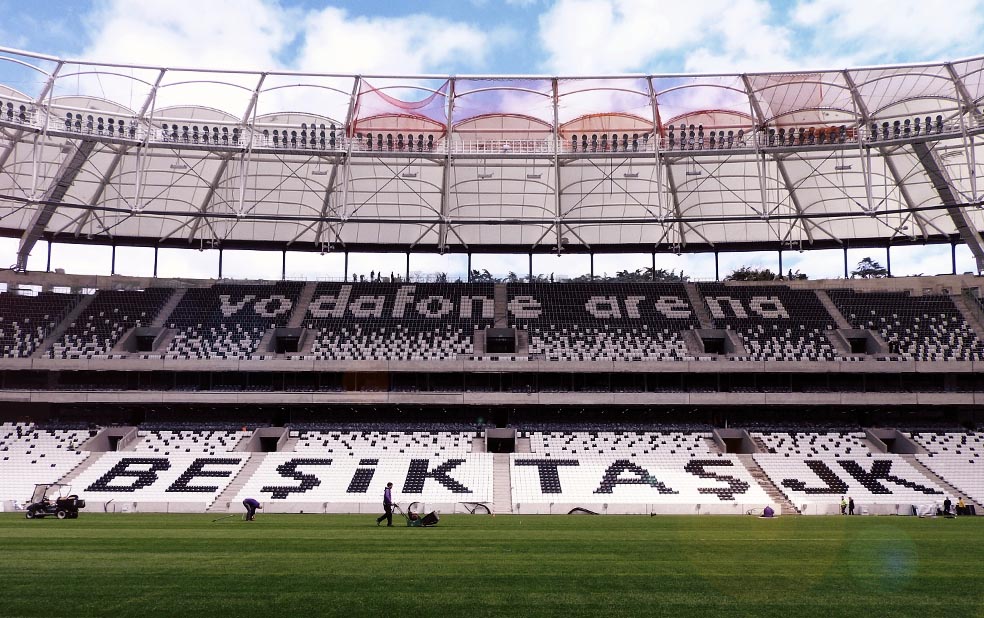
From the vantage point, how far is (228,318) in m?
57.3

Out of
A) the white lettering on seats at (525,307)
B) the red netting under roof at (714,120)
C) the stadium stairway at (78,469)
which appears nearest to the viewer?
the stadium stairway at (78,469)

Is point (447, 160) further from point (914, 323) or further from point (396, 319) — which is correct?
point (914, 323)

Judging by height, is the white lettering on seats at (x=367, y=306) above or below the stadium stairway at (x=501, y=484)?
above

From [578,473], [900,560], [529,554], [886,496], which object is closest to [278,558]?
[529,554]

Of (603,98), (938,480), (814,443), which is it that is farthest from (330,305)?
(938,480)

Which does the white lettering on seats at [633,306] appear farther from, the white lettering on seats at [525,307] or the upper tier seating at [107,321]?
the upper tier seating at [107,321]

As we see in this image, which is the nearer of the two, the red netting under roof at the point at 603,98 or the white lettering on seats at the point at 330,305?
the red netting under roof at the point at 603,98

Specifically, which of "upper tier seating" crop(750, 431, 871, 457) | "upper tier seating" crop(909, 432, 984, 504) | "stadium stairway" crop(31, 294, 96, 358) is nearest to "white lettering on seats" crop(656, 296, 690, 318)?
"upper tier seating" crop(750, 431, 871, 457)

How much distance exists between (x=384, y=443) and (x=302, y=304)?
14813 mm

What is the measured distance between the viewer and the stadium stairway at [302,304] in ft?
188

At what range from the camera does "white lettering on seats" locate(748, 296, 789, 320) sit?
5809 cm

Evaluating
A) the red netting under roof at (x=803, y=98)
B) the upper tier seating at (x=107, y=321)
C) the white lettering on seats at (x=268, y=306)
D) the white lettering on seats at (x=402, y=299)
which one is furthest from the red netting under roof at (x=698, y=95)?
the upper tier seating at (x=107, y=321)

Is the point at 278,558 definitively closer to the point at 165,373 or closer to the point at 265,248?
the point at 165,373

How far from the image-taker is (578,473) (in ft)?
148
